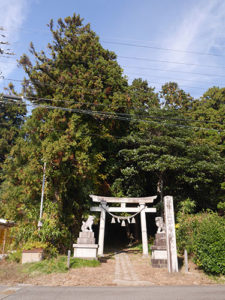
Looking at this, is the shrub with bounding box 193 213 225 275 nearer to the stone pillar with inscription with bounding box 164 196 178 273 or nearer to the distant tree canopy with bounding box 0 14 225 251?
the stone pillar with inscription with bounding box 164 196 178 273

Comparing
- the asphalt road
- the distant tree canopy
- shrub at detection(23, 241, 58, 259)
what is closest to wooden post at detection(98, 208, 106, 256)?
the distant tree canopy

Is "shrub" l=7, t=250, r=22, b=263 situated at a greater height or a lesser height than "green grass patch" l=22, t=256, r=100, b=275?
greater

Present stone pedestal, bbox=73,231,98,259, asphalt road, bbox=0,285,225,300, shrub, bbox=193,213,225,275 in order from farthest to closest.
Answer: stone pedestal, bbox=73,231,98,259
shrub, bbox=193,213,225,275
asphalt road, bbox=0,285,225,300

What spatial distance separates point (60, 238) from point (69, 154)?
4.27 m

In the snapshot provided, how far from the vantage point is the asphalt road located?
5.64 m

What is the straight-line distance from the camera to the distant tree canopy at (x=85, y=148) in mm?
12172

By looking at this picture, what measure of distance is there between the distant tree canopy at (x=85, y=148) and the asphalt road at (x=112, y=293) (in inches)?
183

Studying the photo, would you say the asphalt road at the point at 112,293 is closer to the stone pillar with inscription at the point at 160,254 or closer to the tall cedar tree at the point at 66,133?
the stone pillar with inscription at the point at 160,254

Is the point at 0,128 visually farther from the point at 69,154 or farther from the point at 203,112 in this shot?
the point at 203,112

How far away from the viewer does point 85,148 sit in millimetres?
12867

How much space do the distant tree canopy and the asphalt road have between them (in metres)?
4.66

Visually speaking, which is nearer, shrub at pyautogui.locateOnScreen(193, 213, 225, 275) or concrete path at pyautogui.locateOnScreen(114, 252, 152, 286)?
concrete path at pyautogui.locateOnScreen(114, 252, 152, 286)

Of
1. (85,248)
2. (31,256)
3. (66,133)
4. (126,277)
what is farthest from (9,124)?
(126,277)

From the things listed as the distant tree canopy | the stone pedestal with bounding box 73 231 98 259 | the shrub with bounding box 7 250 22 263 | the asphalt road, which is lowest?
the asphalt road
